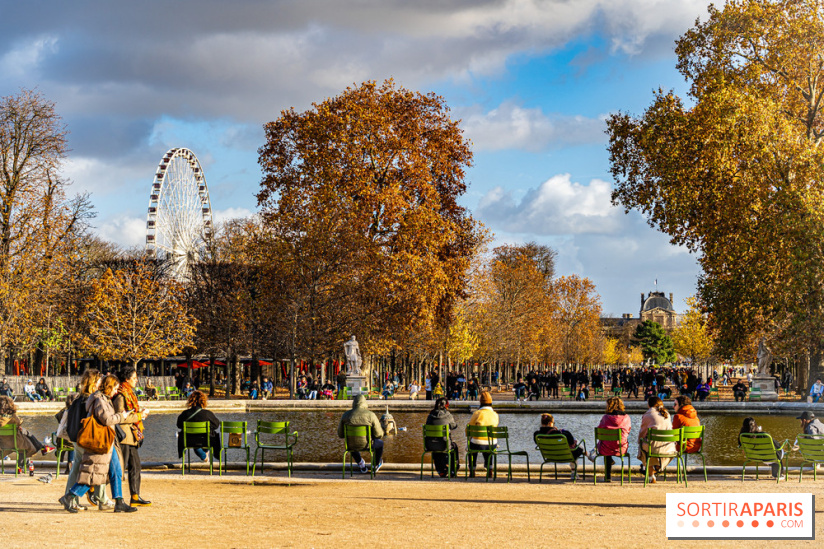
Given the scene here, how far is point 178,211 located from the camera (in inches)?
2222

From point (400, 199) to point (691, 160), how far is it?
39.1ft

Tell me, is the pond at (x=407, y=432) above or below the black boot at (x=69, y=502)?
below

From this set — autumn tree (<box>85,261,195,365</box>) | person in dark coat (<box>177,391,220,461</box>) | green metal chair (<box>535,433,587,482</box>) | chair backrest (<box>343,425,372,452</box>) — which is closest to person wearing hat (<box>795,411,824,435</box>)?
green metal chair (<box>535,433,587,482</box>)

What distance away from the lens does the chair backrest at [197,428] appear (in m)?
14.4

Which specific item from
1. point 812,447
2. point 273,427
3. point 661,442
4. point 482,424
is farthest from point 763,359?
point 273,427

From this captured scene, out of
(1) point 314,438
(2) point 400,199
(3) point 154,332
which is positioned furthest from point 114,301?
(1) point 314,438

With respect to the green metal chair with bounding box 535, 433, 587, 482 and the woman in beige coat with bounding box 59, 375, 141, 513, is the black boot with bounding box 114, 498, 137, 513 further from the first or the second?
the green metal chair with bounding box 535, 433, 587, 482

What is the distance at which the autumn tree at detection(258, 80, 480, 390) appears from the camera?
39.0 meters

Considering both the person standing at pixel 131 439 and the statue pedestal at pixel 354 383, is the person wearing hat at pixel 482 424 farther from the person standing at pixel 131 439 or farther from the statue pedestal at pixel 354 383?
the statue pedestal at pixel 354 383

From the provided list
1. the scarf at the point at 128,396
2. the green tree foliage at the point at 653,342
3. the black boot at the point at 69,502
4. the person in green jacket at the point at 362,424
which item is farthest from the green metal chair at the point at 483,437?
the green tree foliage at the point at 653,342

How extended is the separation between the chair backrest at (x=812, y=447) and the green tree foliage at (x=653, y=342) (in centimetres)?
12086

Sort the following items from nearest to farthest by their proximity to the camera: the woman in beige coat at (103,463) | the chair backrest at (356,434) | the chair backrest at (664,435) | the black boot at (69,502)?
1. the woman in beige coat at (103,463)
2. the black boot at (69,502)
3. the chair backrest at (664,435)
4. the chair backrest at (356,434)

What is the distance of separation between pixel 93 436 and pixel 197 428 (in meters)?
4.52

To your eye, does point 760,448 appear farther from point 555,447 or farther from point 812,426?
point 555,447
